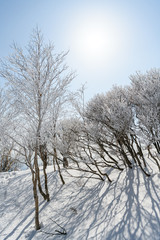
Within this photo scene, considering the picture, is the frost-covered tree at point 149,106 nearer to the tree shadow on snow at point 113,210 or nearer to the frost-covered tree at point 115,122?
the frost-covered tree at point 115,122

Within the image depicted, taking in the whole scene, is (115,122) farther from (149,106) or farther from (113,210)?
(113,210)

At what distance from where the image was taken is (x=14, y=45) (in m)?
5.20

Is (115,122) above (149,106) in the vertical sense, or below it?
below

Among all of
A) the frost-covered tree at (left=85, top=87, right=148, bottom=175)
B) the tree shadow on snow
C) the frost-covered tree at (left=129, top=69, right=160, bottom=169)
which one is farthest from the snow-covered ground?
the frost-covered tree at (left=129, top=69, right=160, bottom=169)

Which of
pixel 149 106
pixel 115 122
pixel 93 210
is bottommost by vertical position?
pixel 93 210

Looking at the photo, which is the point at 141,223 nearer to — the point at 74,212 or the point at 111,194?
the point at 111,194

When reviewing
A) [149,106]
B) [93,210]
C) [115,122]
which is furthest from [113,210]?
[149,106]

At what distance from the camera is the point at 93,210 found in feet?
17.2

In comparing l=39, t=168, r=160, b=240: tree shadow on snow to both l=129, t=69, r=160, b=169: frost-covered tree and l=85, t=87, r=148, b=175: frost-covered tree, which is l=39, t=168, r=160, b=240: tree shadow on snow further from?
l=129, t=69, r=160, b=169: frost-covered tree

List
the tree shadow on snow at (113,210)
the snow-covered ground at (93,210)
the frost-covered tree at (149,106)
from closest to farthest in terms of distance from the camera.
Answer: the tree shadow on snow at (113,210), the snow-covered ground at (93,210), the frost-covered tree at (149,106)

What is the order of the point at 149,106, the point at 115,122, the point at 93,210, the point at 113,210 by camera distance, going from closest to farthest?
the point at 113,210, the point at 93,210, the point at 149,106, the point at 115,122

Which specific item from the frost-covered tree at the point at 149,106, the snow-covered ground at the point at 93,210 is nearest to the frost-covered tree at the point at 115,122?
the frost-covered tree at the point at 149,106

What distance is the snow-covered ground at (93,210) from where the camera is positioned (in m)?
3.87

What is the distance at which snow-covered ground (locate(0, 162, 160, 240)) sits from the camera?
12.7ft
